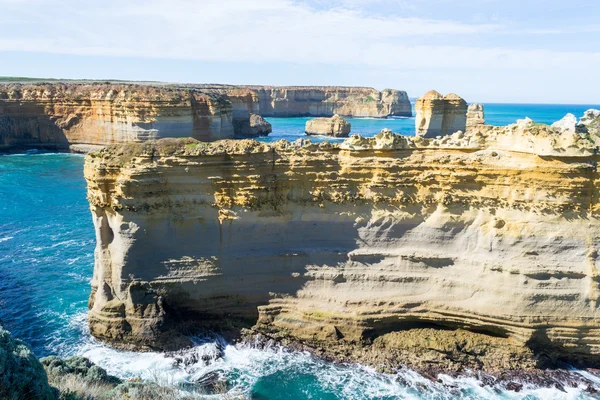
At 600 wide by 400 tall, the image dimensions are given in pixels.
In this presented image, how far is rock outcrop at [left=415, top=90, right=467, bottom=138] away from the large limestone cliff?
32920 millimetres

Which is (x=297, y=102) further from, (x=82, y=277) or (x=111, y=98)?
(x=82, y=277)

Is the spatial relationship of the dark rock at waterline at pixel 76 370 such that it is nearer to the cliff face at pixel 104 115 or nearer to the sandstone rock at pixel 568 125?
the sandstone rock at pixel 568 125

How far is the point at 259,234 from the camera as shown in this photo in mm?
15875

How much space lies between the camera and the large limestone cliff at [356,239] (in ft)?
46.5

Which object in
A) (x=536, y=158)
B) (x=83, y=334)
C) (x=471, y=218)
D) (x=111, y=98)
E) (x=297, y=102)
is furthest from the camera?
(x=297, y=102)

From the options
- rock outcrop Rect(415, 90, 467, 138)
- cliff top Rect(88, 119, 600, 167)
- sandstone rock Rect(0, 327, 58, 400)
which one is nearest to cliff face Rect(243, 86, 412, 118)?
rock outcrop Rect(415, 90, 467, 138)

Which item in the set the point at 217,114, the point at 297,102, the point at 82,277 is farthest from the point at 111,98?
the point at 297,102

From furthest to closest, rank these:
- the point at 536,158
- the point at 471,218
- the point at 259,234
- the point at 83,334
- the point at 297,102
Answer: the point at 297,102 → the point at 83,334 → the point at 259,234 → the point at 471,218 → the point at 536,158

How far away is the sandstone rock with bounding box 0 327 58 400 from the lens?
8.20m

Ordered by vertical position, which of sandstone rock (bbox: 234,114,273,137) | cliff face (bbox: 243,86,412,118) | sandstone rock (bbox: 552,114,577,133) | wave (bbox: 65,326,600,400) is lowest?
wave (bbox: 65,326,600,400)

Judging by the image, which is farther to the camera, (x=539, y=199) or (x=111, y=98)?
(x=111, y=98)

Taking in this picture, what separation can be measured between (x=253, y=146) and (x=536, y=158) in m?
9.14

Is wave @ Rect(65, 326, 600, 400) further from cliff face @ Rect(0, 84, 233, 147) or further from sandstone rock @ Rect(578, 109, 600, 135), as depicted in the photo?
cliff face @ Rect(0, 84, 233, 147)

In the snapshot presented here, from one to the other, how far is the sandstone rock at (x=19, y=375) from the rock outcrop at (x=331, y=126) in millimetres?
63335
